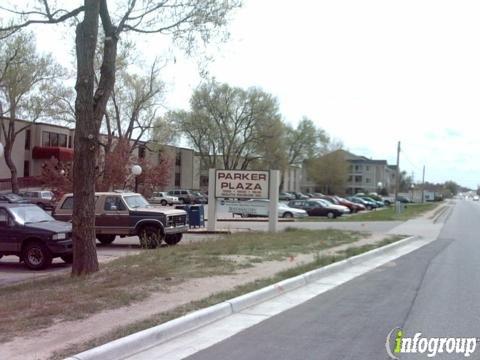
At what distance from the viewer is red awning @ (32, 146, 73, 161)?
5744 centimetres

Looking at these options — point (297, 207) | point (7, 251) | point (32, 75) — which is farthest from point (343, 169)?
point (7, 251)

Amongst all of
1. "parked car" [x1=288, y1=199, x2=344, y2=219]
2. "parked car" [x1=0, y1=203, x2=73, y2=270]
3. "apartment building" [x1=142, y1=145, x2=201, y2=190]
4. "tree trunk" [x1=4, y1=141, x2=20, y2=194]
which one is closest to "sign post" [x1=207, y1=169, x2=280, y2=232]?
"parked car" [x1=0, y1=203, x2=73, y2=270]

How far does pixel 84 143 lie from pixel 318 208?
3550 cm

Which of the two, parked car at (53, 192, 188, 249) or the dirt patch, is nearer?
the dirt patch

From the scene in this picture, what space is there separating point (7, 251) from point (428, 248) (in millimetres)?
12788

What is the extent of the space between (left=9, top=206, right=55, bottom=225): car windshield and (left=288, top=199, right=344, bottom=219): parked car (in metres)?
30.7

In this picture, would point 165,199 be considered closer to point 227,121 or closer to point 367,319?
point 227,121

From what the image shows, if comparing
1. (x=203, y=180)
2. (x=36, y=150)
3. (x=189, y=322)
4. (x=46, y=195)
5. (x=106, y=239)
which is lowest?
(x=106, y=239)

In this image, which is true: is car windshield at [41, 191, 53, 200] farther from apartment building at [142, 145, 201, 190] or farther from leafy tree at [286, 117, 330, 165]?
leafy tree at [286, 117, 330, 165]

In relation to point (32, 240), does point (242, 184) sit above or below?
above

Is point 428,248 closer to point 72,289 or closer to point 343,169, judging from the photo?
point 72,289

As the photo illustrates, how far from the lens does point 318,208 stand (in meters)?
45.6

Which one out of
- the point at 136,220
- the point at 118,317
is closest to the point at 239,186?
the point at 136,220

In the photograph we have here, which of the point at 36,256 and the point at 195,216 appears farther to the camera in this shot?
the point at 195,216
